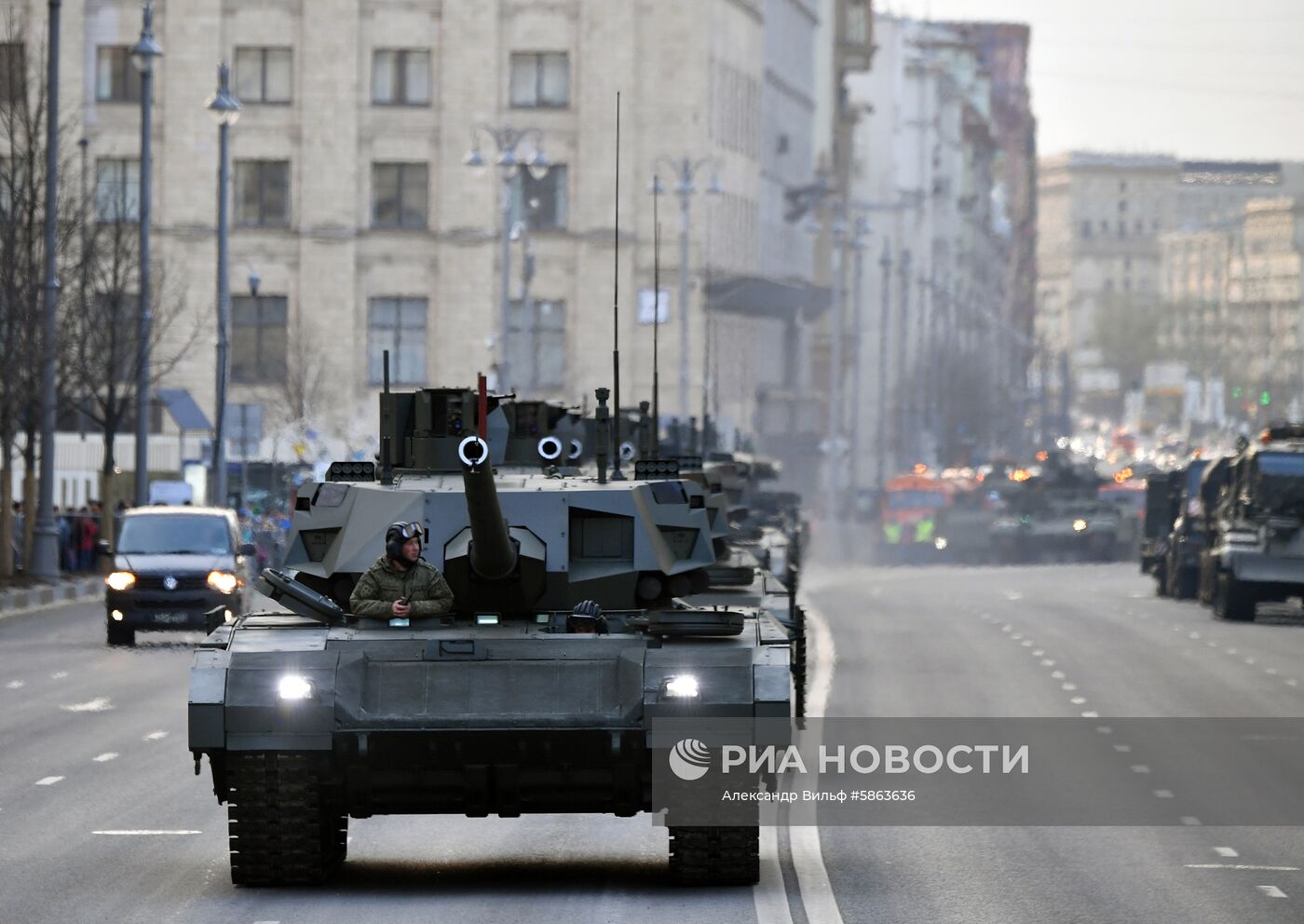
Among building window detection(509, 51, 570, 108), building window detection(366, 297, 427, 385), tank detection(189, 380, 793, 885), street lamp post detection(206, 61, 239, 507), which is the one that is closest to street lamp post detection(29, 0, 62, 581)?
street lamp post detection(206, 61, 239, 507)

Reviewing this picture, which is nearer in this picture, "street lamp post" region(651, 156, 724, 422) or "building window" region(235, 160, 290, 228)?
"street lamp post" region(651, 156, 724, 422)

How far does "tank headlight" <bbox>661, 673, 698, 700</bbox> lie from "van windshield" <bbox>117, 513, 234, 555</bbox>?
20391 millimetres

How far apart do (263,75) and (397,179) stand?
16.1 feet

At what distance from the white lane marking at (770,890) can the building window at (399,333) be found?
74.6 meters

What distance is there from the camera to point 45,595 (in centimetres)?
4303

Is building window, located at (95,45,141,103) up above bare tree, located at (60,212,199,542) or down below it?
above

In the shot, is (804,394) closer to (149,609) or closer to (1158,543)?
(1158,543)

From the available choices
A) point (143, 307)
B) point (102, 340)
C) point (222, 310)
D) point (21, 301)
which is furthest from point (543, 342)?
point (21, 301)

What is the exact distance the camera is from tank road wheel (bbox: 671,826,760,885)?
13.5 m

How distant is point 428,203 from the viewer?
9031cm

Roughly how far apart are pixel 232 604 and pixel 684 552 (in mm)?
17555

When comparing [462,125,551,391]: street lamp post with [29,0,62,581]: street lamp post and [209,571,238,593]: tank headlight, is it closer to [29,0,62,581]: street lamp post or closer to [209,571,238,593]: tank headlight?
[29,0,62,581]: street lamp post

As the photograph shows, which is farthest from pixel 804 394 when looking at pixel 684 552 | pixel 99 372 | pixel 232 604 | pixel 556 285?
pixel 684 552

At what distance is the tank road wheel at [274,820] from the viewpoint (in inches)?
529
